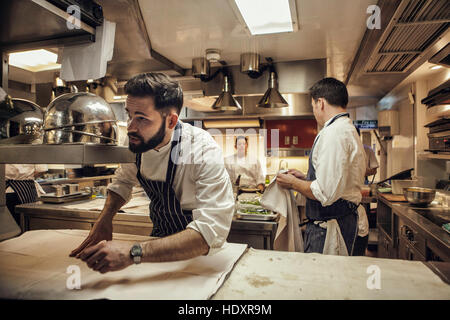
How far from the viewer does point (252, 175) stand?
609 cm

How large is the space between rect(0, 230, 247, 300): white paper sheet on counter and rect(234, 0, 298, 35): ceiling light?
1.63 metres

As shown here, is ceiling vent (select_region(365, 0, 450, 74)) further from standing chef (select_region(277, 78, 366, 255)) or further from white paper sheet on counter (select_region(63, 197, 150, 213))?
white paper sheet on counter (select_region(63, 197, 150, 213))

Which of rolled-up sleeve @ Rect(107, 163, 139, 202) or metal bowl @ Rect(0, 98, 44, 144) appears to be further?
rolled-up sleeve @ Rect(107, 163, 139, 202)

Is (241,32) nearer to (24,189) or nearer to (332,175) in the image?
(332,175)

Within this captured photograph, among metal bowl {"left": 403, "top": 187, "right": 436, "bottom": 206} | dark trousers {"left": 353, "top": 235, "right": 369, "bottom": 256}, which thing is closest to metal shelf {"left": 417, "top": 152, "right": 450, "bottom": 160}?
metal bowl {"left": 403, "top": 187, "right": 436, "bottom": 206}

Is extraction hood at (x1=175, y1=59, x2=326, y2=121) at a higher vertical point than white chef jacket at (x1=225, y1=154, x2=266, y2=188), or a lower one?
higher

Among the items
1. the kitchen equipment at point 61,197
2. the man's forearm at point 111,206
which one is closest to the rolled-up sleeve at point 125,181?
the man's forearm at point 111,206

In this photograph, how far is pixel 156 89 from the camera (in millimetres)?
1256

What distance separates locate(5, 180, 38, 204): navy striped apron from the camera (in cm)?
350

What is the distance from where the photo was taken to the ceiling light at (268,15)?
2.02 metres

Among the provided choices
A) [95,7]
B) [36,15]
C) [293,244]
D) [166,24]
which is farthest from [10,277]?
[166,24]

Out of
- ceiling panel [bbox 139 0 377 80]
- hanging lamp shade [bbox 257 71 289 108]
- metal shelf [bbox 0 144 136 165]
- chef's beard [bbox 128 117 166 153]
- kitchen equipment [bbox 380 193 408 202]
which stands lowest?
kitchen equipment [bbox 380 193 408 202]

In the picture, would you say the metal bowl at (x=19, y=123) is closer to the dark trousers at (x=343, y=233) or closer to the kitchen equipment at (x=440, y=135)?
the dark trousers at (x=343, y=233)

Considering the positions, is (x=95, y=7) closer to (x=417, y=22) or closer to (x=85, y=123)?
(x=85, y=123)
